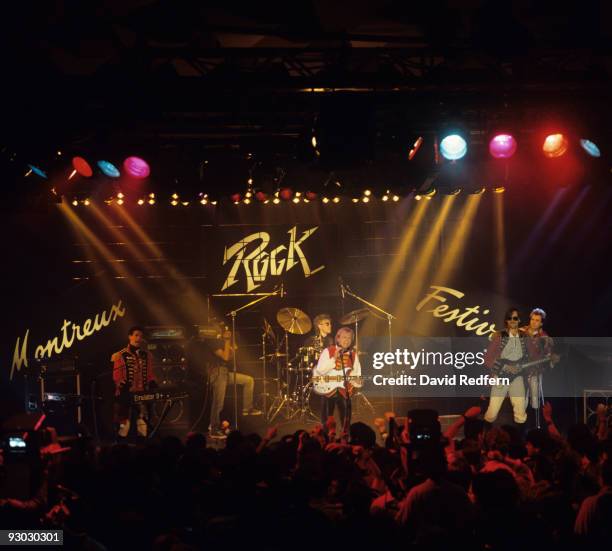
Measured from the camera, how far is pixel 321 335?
12.8 m

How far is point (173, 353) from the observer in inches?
487

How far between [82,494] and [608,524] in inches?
111

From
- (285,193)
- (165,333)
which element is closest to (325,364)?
(165,333)

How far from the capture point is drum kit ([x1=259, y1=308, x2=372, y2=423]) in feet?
41.2

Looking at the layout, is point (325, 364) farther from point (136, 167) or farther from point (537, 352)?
point (136, 167)

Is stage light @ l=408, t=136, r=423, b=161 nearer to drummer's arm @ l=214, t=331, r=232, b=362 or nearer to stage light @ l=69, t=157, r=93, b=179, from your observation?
stage light @ l=69, t=157, r=93, b=179

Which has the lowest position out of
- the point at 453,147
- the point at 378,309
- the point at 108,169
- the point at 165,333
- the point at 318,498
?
the point at 318,498

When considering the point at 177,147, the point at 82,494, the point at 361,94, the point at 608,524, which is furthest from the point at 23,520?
the point at 177,147

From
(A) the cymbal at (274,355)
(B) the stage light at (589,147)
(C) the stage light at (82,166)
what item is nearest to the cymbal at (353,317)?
(A) the cymbal at (274,355)

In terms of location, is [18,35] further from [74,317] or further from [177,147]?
[74,317]

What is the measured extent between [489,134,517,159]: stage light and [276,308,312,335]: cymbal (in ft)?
15.3

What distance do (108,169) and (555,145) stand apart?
526 centimetres

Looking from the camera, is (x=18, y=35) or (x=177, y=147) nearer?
(x=18, y=35)

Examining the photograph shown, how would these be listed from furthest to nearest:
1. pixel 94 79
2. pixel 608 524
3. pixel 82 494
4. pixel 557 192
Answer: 1. pixel 557 192
2. pixel 94 79
3. pixel 82 494
4. pixel 608 524
